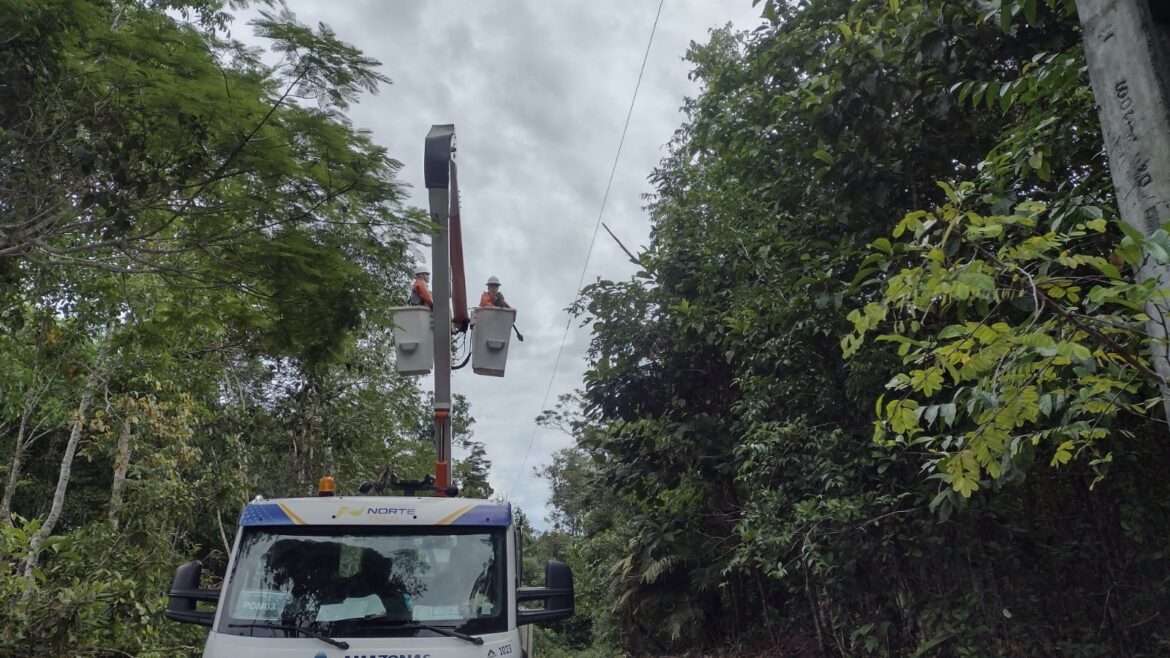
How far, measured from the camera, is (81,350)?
43.0 ft

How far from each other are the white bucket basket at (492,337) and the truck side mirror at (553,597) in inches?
171

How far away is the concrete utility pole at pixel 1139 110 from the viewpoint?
2.61m

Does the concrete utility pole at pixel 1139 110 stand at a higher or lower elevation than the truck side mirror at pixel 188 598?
higher

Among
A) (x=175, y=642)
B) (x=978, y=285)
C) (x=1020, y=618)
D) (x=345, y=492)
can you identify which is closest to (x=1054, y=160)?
(x=978, y=285)

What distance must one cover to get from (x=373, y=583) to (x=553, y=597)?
1110 mm

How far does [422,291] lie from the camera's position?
8.70 m

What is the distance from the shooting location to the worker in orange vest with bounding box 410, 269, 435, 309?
28.3ft

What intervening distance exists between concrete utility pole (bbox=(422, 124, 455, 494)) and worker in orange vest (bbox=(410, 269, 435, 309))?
0.82 ft

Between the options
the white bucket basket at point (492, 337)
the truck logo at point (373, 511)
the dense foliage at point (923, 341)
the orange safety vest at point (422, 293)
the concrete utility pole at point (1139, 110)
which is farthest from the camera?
the white bucket basket at point (492, 337)

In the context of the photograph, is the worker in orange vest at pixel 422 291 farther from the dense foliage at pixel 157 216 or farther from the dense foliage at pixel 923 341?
the dense foliage at pixel 923 341

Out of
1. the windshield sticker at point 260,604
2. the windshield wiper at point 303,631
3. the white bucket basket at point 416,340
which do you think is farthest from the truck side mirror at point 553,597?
the white bucket basket at point 416,340

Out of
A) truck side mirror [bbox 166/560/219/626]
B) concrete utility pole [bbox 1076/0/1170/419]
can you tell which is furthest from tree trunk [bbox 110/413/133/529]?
concrete utility pole [bbox 1076/0/1170/419]

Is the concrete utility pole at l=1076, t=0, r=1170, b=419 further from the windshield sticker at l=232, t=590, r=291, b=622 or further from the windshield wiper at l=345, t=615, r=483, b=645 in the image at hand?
the windshield sticker at l=232, t=590, r=291, b=622

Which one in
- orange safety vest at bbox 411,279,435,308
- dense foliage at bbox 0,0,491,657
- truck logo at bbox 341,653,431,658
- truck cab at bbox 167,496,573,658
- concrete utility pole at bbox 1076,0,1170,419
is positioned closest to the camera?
concrete utility pole at bbox 1076,0,1170,419
